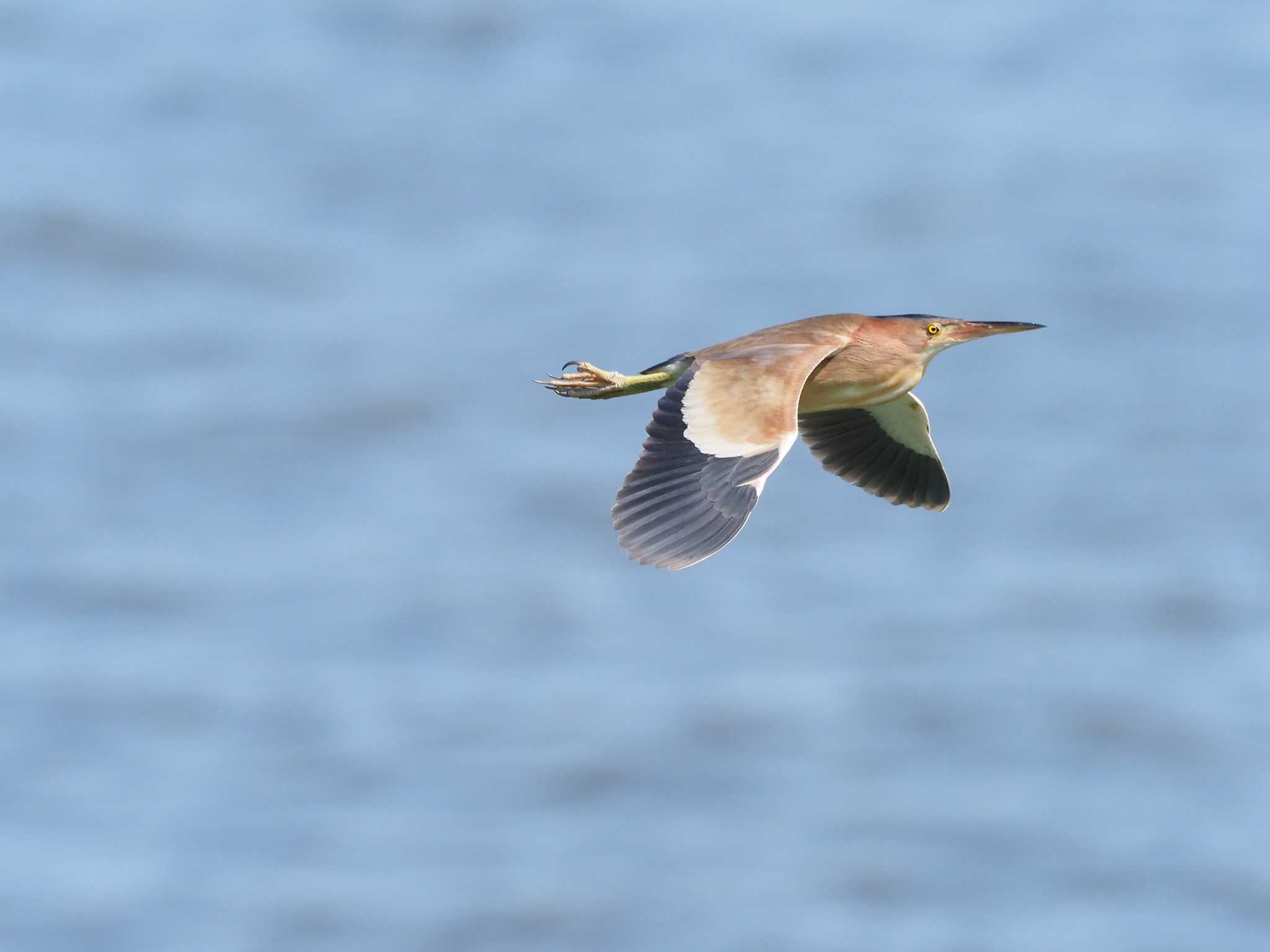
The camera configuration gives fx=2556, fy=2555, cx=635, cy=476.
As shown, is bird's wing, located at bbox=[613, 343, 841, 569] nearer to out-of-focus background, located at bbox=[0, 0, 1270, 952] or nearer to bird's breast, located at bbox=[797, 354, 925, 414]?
bird's breast, located at bbox=[797, 354, 925, 414]

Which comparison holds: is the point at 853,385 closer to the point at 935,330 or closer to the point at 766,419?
the point at 935,330

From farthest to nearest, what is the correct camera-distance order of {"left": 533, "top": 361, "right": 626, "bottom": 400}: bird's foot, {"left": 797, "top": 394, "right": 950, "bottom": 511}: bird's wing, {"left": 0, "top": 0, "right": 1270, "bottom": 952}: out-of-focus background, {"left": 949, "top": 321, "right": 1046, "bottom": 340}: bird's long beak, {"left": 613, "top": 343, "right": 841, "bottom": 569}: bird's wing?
1. {"left": 0, "top": 0, "right": 1270, "bottom": 952}: out-of-focus background
2. {"left": 797, "top": 394, "right": 950, "bottom": 511}: bird's wing
3. {"left": 949, "top": 321, "right": 1046, "bottom": 340}: bird's long beak
4. {"left": 533, "top": 361, "right": 626, "bottom": 400}: bird's foot
5. {"left": 613, "top": 343, "right": 841, "bottom": 569}: bird's wing

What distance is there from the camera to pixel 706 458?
6.08 m

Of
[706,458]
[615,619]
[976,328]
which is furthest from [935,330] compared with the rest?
[615,619]

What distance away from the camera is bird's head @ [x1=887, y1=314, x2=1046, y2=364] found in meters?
6.90

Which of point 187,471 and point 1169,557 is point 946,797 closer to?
point 1169,557

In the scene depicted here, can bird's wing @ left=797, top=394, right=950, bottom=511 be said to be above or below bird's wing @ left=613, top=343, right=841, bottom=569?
above

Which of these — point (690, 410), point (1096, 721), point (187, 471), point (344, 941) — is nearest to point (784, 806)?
point (1096, 721)

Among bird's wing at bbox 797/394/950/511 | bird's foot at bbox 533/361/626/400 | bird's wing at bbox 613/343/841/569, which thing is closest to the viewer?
bird's wing at bbox 613/343/841/569

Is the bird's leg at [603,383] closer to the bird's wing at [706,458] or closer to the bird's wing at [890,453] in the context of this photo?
the bird's wing at [706,458]

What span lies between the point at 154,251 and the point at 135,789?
18.2 m

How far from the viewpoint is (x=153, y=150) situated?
197 ft

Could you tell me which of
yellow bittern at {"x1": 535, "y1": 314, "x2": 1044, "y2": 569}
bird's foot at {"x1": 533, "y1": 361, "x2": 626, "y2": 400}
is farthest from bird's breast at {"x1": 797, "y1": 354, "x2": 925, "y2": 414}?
bird's foot at {"x1": 533, "y1": 361, "x2": 626, "y2": 400}

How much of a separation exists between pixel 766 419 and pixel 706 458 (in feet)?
0.73
